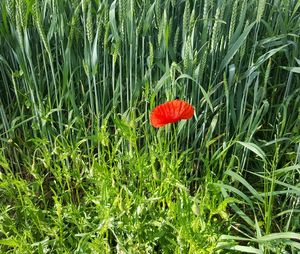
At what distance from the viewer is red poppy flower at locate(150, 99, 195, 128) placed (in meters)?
0.92

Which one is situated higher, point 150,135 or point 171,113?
point 171,113

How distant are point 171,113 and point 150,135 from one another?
303 mm

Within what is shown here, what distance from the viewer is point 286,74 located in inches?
53.1

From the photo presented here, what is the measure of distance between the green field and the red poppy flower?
10 centimetres

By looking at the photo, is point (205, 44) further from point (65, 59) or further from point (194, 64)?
point (65, 59)

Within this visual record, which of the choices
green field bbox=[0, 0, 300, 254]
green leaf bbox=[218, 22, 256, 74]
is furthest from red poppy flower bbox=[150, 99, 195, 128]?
green leaf bbox=[218, 22, 256, 74]

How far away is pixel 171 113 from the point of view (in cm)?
92

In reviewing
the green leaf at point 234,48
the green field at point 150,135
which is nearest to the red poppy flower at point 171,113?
the green field at point 150,135

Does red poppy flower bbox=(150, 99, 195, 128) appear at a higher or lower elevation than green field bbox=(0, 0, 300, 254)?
higher

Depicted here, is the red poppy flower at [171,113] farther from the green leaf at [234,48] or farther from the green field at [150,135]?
the green leaf at [234,48]

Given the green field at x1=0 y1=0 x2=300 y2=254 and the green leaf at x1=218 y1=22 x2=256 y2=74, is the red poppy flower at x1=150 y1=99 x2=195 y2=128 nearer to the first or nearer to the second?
the green field at x1=0 y1=0 x2=300 y2=254

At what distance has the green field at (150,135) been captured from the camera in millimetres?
990

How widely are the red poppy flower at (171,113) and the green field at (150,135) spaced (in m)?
0.10

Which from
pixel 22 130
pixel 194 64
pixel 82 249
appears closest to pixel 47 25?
pixel 22 130
